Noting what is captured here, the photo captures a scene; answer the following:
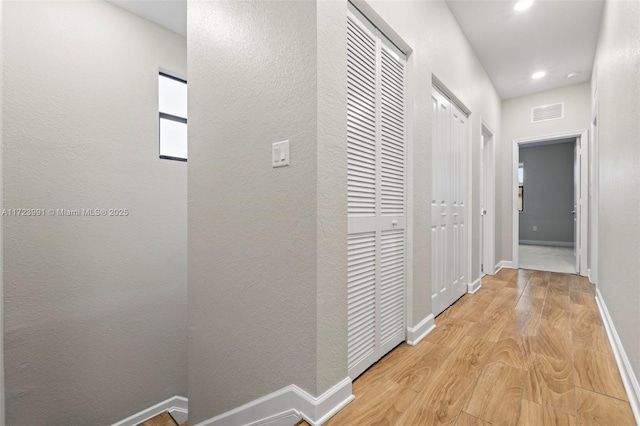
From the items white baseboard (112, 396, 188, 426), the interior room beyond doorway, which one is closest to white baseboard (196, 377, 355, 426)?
white baseboard (112, 396, 188, 426)

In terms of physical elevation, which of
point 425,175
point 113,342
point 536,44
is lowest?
point 113,342

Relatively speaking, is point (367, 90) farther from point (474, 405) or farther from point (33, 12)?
point (33, 12)

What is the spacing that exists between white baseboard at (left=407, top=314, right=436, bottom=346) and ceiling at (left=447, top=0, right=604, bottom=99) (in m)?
2.78

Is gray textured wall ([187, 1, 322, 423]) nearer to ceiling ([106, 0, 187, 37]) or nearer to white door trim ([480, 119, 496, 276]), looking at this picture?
ceiling ([106, 0, 187, 37])

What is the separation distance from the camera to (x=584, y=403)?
141cm

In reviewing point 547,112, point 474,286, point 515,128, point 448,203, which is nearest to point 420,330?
point 448,203

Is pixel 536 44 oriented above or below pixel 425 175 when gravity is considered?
above

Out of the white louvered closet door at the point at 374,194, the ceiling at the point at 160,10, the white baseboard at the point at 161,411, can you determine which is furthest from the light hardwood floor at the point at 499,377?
the ceiling at the point at 160,10

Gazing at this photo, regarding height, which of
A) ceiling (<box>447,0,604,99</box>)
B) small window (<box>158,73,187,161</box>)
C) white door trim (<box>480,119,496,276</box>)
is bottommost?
white door trim (<box>480,119,496,276</box>)

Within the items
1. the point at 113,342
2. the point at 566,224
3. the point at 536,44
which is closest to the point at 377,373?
the point at 113,342

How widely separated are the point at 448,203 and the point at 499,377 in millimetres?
1552

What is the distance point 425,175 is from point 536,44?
2.58 meters

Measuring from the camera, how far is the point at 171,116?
3359 mm

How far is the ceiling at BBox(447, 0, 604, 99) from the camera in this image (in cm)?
281
